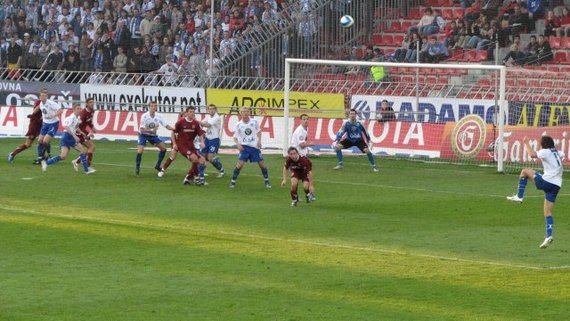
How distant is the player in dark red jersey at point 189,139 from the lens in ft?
102

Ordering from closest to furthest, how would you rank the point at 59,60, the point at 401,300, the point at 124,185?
the point at 401,300, the point at 124,185, the point at 59,60

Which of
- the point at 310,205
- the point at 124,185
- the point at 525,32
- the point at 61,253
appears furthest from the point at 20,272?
the point at 525,32

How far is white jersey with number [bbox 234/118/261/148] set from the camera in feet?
102

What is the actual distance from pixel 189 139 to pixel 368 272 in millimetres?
14014

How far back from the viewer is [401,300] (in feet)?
52.6

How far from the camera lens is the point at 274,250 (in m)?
20.5

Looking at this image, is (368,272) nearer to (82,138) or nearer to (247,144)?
(247,144)

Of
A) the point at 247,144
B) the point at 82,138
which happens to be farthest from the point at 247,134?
the point at 82,138

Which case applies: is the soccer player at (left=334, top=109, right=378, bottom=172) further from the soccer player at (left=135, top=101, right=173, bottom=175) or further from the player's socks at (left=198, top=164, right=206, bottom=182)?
the player's socks at (left=198, top=164, right=206, bottom=182)

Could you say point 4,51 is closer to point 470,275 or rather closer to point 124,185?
point 124,185

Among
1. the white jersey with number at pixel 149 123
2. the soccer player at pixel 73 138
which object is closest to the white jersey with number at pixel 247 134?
the white jersey with number at pixel 149 123

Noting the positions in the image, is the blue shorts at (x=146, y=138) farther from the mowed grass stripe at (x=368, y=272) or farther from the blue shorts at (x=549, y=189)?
the blue shorts at (x=549, y=189)

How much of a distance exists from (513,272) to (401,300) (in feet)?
10.2

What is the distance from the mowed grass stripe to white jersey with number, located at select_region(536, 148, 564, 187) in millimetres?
3162
